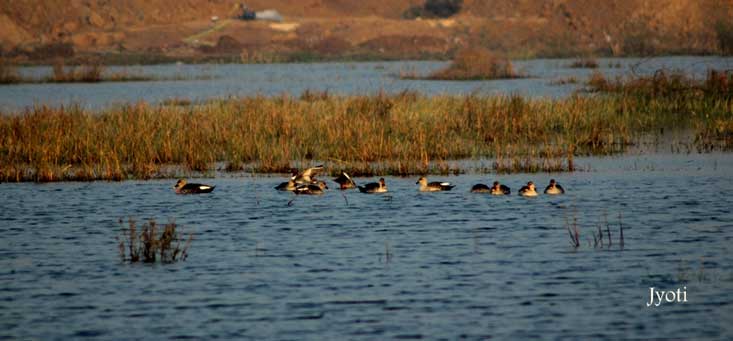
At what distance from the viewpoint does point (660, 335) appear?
43.7ft

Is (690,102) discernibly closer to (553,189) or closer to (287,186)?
(553,189)

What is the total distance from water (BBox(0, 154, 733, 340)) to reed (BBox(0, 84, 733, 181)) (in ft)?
7.41

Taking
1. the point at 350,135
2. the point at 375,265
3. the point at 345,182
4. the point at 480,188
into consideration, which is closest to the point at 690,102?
the point at 350,135

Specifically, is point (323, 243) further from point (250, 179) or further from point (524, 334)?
point (250, 179)

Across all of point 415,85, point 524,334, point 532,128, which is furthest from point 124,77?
point 524,334

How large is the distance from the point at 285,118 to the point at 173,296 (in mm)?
17725

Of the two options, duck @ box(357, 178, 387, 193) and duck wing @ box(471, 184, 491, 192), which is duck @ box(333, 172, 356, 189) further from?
duck wing @ box(471, 184, 491, 192)

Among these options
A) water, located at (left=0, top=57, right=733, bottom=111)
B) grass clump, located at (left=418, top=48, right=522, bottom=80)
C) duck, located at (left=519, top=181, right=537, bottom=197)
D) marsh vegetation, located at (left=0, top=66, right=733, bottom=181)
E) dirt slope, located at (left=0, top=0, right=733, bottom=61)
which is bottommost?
duck, located at (left=519, top=181, right=537, bottom=197)

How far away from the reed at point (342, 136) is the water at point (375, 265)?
7.41 feet

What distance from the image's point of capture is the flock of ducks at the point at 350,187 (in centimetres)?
2397

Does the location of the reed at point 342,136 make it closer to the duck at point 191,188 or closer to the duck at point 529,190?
the duck at point 191,188

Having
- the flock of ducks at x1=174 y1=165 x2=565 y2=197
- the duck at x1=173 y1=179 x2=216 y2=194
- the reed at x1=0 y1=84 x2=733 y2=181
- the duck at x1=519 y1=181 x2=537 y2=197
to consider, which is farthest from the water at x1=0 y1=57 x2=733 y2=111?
the duck at x1=519 y1=181 x2=537 y2=197

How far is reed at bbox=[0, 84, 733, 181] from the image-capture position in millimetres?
28516

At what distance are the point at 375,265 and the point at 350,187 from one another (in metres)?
8.06
